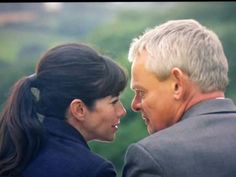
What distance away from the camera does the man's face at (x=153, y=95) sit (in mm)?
1368

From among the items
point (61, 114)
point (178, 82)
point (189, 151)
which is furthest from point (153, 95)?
point (61, 114)

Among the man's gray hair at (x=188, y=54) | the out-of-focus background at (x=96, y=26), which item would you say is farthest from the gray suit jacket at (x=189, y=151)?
the out-of-focus background at (x=96, y=26)

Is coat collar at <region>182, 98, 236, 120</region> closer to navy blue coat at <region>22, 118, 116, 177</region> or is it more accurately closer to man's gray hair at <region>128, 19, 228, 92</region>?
man's gray hair at <region>128, 19, 228, 92</region>

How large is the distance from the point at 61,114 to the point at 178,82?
0.47 m

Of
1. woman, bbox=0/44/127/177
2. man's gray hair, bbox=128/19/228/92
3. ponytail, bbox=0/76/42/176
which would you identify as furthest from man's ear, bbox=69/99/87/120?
man's gray hair, bbox=128/19/228/92

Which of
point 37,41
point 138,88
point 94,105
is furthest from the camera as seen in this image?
point 37,41

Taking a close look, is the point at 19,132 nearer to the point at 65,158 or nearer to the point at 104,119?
the point at 65,158

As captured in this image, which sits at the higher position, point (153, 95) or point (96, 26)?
point (96, 26)

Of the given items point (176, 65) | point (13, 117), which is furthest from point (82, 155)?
point (176, 65)

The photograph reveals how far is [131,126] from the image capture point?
164 centimetres

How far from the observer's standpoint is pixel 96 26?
173cm

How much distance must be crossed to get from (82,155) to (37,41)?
504 millimetres

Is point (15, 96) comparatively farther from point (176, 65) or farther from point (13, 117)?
point (176, 65)

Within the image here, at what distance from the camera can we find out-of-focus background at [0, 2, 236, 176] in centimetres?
168
